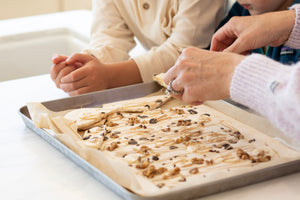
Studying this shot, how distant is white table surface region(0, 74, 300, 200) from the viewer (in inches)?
Answer: 34.2

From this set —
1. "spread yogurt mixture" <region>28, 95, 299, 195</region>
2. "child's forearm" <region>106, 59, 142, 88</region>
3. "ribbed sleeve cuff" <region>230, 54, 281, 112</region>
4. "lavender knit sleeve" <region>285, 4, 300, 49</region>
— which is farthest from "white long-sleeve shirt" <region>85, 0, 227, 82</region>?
"ribbed sleeve cuff" <region>230, 54, 281, 112</region>

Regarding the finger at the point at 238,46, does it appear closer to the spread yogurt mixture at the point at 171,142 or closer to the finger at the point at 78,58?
the spread yogurt mixture at the point at 171,142

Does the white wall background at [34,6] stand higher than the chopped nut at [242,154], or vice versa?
the chopped nut at [242,154]

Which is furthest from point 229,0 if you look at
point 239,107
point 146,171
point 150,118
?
point 146,171

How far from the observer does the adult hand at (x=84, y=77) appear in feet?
4.62

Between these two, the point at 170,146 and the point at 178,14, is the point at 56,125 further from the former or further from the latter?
the point at 178,14

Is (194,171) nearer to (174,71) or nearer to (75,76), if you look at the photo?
(174,71)

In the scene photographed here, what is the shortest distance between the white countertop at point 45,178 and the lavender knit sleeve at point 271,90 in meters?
0.12

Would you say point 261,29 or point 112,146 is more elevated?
point 261,29

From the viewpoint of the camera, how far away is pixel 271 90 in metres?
0.81

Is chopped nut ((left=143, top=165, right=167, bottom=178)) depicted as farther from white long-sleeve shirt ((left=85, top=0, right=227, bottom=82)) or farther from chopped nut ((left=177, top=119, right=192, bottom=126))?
white long-sleeve shirt ((left=85, top=0, right=227, bottom=82))

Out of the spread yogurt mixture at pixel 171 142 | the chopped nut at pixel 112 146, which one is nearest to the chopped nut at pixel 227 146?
the spread yogurt mixture at pixel 171 142

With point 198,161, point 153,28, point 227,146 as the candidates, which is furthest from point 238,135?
point 153,28

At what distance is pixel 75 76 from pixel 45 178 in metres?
0.51
